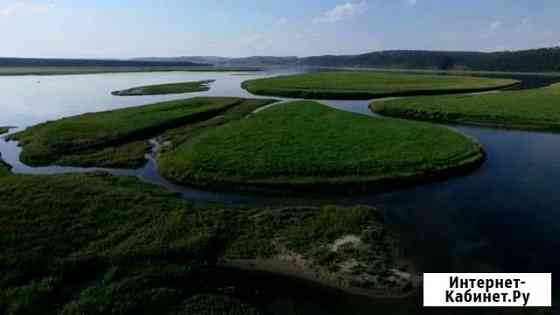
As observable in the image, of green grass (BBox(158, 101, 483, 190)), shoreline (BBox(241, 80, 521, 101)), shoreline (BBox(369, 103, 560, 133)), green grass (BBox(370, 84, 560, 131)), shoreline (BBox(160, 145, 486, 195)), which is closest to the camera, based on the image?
shoreline (BBox(160, 145, 486, 195))

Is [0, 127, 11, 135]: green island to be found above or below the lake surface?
above

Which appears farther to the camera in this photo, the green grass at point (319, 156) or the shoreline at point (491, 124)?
the shoreline at point (491, 124)

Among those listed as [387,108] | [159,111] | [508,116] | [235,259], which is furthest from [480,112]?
[159,111]

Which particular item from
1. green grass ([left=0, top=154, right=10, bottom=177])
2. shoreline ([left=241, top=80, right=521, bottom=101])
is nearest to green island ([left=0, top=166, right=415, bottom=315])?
green grass ([left=0, top=154, right=10, bottom=177])

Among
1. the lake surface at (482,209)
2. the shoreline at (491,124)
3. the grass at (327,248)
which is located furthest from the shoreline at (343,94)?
the grass at (327,248)

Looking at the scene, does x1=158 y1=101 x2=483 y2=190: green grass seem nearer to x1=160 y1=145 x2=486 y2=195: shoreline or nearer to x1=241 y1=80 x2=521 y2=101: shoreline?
x1=160 y1=145 x2=486 y2=195: shoreline

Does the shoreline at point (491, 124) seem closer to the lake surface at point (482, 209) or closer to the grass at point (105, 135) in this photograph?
the lake surface at point (482, 209)

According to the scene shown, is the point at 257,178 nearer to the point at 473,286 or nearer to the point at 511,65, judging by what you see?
the point at 473,286
